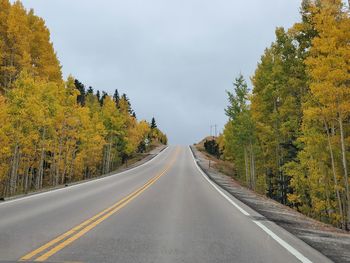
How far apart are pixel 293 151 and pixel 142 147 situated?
86.6m

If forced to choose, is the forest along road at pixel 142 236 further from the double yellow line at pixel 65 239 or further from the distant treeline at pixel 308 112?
the distant treeline at pixel 308 112

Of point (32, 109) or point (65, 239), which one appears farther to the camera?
point (32, 109)

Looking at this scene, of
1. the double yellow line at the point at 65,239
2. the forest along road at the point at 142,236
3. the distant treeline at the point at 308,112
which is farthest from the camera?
the distant treeline at the point at 308,112

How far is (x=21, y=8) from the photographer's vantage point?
1570 inches

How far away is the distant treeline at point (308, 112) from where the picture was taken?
17.4m

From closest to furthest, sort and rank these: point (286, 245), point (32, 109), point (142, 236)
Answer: point (286, 245) < point (142, 236) < point (32, 109)

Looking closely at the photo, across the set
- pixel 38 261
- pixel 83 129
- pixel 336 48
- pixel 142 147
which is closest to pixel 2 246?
pixel 38 261

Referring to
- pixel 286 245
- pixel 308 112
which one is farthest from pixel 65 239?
pixel 308 112

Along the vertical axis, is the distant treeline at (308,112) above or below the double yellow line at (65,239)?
above

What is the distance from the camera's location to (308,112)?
1820 centimetres

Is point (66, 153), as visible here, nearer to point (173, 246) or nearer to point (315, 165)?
point (315, 165)

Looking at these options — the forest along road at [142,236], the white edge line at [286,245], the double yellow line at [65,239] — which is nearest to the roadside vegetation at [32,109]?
the forest along road at [142,236]

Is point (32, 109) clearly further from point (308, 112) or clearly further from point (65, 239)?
point (65, 239)

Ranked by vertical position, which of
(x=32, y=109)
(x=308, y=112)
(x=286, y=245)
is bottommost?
(x=286, y=245)
